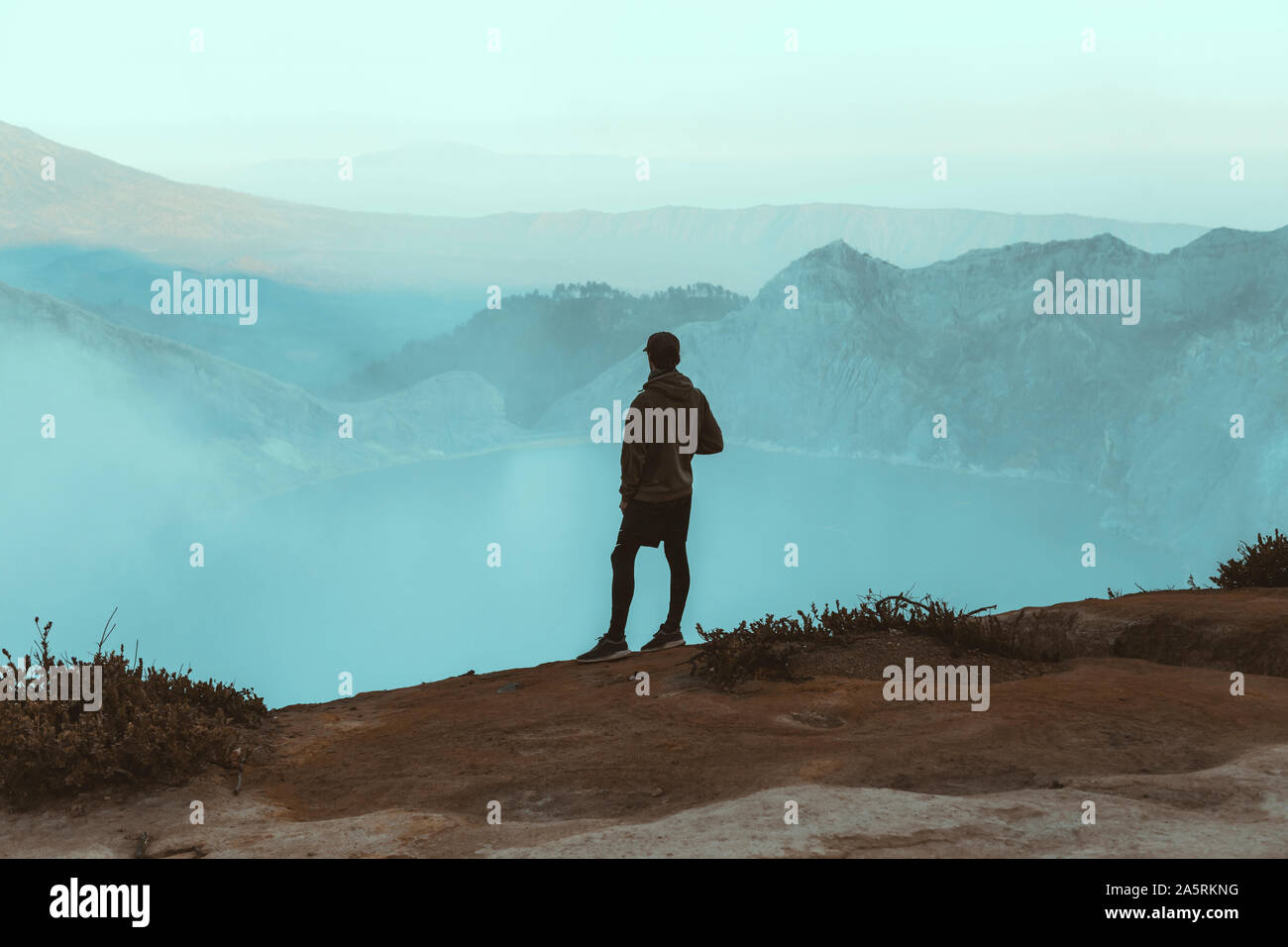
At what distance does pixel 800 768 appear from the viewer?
5234 mm

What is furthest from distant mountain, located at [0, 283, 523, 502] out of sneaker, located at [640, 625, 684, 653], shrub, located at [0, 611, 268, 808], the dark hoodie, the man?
shrub, located at [0, 611, 268, 808]

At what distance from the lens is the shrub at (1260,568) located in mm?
9594

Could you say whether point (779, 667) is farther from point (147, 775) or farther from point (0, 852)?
point (0, 852)

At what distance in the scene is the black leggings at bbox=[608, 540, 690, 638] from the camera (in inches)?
343

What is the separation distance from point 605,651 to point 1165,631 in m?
4.25

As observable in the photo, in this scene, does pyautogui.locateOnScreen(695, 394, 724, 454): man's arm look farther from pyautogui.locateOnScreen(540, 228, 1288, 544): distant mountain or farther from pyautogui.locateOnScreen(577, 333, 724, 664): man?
pyautogui.locateOnScreen(540, 228, 1288, 544): distant mountain

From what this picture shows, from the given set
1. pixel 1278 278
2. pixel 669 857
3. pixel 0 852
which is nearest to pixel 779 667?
pixel 669 857

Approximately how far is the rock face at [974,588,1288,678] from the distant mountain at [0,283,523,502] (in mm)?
75203

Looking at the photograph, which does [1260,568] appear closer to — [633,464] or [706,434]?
[706,434]

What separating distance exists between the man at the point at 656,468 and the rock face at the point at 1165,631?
2.56 metres

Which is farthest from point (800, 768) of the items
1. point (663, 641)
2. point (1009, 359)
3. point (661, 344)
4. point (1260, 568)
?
point (1009, 359)

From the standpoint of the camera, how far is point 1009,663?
752cm

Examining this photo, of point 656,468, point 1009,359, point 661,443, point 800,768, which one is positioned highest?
point 1009,359

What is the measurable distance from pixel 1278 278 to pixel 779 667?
69945 mm
